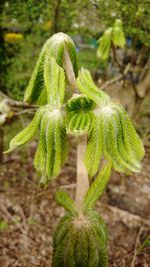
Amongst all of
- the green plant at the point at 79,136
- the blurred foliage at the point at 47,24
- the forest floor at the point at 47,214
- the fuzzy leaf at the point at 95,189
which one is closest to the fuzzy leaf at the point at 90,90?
the green plant at the point at 79,136

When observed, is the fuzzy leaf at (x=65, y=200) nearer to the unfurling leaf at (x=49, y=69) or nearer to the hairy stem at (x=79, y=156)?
the hairy stem at (x=79, y=156)

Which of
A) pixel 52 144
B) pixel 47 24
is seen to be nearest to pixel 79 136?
pixel 52 144

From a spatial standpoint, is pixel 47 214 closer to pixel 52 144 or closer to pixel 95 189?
pixel 95 189

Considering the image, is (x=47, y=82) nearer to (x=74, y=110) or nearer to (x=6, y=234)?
(x=74, y=110)

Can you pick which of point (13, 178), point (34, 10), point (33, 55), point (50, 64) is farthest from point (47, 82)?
point (13, 178)

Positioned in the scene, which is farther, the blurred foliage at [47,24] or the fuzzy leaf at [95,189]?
the blurred foliage at [47,24]

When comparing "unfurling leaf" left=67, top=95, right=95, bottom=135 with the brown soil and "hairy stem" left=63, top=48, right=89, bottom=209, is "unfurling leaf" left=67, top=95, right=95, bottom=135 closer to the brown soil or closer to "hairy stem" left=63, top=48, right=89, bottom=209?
"hairy stem" left=63, top=48, right=89, bottom=209
